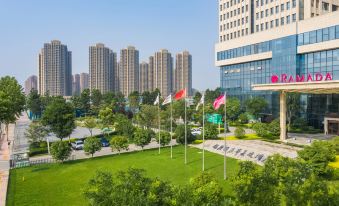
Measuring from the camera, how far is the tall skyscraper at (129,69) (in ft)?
428

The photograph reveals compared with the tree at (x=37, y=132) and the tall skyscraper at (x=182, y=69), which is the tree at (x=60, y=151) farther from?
the tall skyscraper at (x=182, y=69)

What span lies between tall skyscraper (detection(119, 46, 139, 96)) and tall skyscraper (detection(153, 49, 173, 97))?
7.79 m

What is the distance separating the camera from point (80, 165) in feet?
95.8

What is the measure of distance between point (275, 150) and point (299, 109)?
722 inches

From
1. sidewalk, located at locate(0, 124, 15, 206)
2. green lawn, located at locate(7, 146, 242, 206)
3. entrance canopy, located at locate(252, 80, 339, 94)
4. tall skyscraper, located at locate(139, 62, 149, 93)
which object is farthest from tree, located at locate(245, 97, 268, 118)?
tall skyscraper, located at locate(139, 62, 149, 93)

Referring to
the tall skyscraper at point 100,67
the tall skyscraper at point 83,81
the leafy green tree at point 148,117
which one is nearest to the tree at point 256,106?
the leafy green tree at point 148,117

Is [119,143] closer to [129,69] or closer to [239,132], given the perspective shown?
[239,132]

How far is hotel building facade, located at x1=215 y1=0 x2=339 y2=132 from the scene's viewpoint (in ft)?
133

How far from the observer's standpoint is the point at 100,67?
129 m

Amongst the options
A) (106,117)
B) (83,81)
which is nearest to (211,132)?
(106,117)

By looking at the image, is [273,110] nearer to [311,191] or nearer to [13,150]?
[13,150]

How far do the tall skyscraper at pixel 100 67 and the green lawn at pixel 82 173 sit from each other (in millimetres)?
99336

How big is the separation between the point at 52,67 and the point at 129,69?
3182 centimetres

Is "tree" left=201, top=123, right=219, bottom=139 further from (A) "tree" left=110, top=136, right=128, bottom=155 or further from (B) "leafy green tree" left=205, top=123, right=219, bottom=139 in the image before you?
(A) "tree" left=110, top=136, right=128, bottom=155
